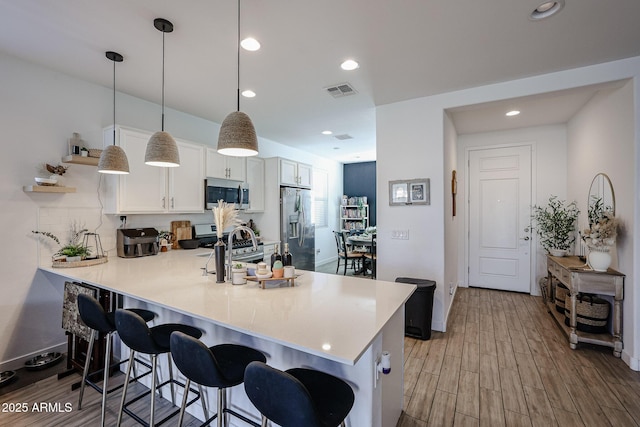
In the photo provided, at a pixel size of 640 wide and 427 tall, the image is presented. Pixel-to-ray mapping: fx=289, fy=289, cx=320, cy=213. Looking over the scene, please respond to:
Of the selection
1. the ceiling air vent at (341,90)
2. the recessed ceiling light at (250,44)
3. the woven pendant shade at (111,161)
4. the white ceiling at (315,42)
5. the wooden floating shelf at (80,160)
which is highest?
the ceiling air vent at (341,90)

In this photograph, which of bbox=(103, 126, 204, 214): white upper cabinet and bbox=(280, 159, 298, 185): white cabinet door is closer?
bbox=(103, 126, 204, 214): white upper cabinet

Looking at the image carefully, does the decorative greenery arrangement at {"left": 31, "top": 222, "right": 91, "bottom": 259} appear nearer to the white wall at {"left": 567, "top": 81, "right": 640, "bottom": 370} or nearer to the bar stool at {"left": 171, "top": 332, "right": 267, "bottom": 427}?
the bar stool at {"left": 171, "top": 332, "right": 267, "bottom": 427}

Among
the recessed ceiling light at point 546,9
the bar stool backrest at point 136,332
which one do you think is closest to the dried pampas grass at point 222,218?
the bar stool backrest at point 136,332

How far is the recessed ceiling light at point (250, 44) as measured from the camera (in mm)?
2332

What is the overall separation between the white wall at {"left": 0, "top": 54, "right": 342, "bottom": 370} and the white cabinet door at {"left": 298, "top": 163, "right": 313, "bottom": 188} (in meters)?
3.02

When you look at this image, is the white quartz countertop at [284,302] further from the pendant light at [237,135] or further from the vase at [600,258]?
the vase at [600,258]

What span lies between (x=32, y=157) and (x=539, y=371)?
5.08 meters

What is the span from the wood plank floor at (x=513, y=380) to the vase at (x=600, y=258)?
0.86m

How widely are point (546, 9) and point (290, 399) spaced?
9.24 feet

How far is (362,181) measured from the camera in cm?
825

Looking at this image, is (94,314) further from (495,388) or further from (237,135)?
(495,388)

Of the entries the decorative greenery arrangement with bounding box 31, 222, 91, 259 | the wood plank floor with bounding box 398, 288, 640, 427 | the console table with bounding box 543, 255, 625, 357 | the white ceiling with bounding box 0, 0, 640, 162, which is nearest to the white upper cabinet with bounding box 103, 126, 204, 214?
the decorative greenery arrangement with bounding box 31, 222, 91, 259

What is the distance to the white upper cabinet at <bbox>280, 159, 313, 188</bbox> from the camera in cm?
511

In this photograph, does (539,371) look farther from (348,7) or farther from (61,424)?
(61,424)
